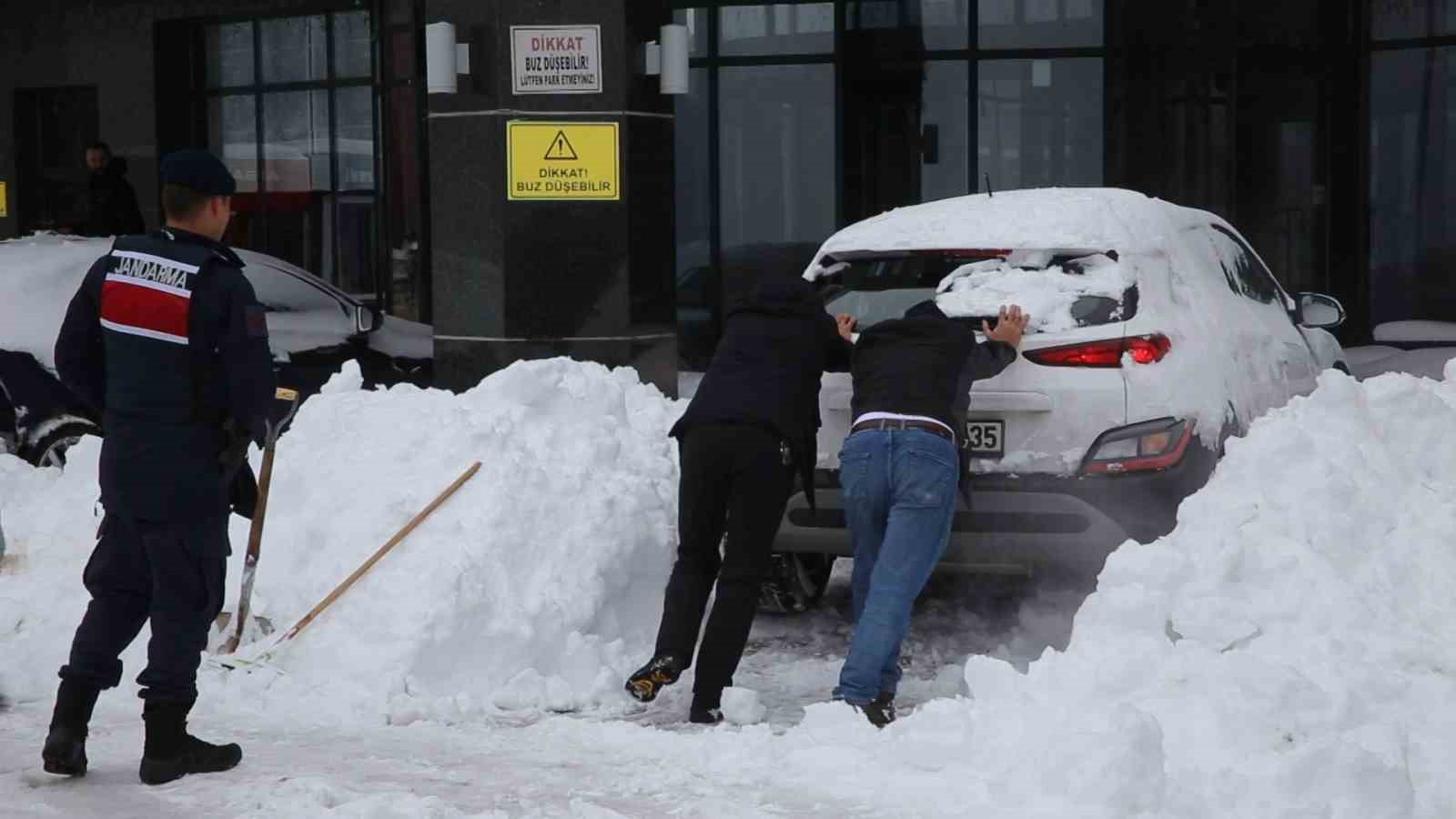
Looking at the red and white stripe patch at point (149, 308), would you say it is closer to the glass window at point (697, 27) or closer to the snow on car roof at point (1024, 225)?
the snow on car roof at point (1024, 225)

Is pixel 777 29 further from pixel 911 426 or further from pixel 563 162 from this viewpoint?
pixel 911 426

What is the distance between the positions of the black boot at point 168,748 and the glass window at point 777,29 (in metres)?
12.2

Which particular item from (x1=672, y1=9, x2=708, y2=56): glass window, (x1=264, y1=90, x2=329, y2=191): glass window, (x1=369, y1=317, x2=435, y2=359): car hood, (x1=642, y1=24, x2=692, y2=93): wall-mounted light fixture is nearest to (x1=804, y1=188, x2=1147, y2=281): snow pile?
(x1=642, y1=24, x2=692, y2=93): wall-mounted light fixture

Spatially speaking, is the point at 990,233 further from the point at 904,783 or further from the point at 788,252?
the point at 788,252

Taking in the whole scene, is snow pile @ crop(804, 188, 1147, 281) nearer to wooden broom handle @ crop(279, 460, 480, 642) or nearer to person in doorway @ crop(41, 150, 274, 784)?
wooden broom handle @ crop(279, 460, 480, 642)

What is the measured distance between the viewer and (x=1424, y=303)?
16.4 metres

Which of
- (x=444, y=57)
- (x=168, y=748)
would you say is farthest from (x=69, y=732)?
(x=444, y=57)

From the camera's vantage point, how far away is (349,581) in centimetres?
689

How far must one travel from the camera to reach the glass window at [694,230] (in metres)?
17.0

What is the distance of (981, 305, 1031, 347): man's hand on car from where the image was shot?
6.67 m

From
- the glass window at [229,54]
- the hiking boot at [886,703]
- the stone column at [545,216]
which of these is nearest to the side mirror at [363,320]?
the stone column at [545,216]

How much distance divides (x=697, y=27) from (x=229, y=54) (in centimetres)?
525

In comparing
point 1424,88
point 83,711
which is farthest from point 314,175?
point 83,711

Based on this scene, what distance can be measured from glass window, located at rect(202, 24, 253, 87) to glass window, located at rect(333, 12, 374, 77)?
3.91ft
